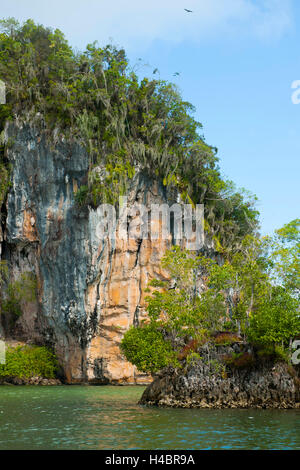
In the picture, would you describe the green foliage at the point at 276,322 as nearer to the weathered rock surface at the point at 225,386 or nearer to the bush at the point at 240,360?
the bush at the point at 240,360

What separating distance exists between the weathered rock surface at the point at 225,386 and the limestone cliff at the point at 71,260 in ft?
56.0

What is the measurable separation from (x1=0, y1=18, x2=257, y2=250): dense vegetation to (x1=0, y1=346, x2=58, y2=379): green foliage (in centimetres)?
1245

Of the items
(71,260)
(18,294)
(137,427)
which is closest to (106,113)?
(71,260)

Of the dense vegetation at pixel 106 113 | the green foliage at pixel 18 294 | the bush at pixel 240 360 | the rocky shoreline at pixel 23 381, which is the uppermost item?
the dense vegetation at pixel 106 113

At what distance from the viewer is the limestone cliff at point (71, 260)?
4253 centimetres

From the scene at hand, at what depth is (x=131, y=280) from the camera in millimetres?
44688

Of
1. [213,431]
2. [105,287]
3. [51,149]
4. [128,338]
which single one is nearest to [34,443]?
[213,431]

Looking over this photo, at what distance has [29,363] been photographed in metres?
A: 42.1

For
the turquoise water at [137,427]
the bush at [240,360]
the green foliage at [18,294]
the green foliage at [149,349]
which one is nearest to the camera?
the turquoise water at [137,427]

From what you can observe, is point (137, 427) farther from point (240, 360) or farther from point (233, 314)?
point (233, 314)

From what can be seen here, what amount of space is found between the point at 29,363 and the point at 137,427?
25458mm

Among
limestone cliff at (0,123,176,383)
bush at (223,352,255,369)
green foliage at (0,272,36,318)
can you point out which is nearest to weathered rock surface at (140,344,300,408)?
bush at (223,352,255,369)

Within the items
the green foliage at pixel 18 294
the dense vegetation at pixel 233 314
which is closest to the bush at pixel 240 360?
the dense vegetation at pixel 233 314

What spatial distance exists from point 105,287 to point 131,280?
2421 millimetres
